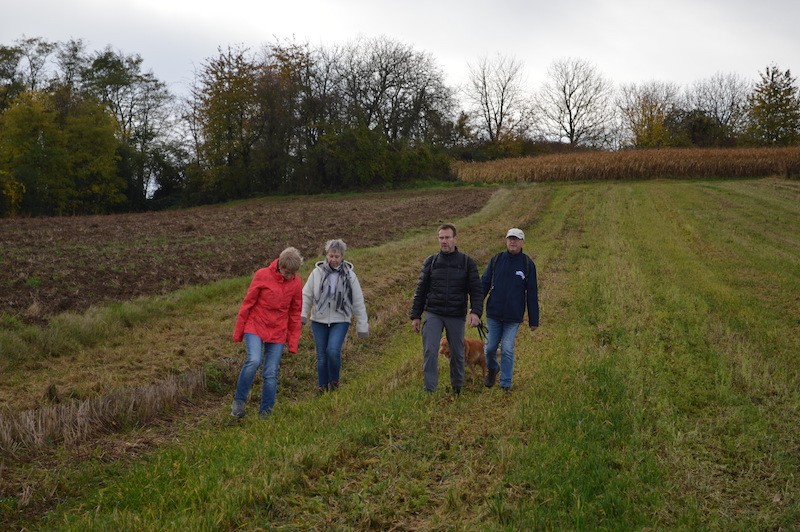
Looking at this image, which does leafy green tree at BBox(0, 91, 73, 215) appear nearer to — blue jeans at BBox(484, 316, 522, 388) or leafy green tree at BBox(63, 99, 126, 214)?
leafy green tree at BBox(63, 99, 126, 214)

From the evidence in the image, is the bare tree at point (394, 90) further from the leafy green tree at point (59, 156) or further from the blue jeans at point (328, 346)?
the blue jeans at point (328, 346)

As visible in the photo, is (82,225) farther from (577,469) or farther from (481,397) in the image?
(577,469)

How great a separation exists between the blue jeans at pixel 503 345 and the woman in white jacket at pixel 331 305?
1.55 meters

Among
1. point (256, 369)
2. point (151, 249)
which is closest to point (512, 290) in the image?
point (256, 369)

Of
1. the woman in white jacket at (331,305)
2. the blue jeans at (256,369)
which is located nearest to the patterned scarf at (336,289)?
the woman in white jacket at (331,305)

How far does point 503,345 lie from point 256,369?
9.75 ft

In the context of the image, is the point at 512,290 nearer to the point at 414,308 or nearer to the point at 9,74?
the point at 414,308

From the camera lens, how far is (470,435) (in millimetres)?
5648

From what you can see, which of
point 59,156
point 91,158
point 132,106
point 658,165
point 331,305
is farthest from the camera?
point 132,106

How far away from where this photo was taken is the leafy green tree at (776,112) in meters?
51.2

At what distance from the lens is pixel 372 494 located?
4.58 metres

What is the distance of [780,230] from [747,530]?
2010 centimetres

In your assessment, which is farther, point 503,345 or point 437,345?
point 503,345

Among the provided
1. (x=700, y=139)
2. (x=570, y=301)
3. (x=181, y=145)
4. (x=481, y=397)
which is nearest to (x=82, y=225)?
(x=570, y=301)
